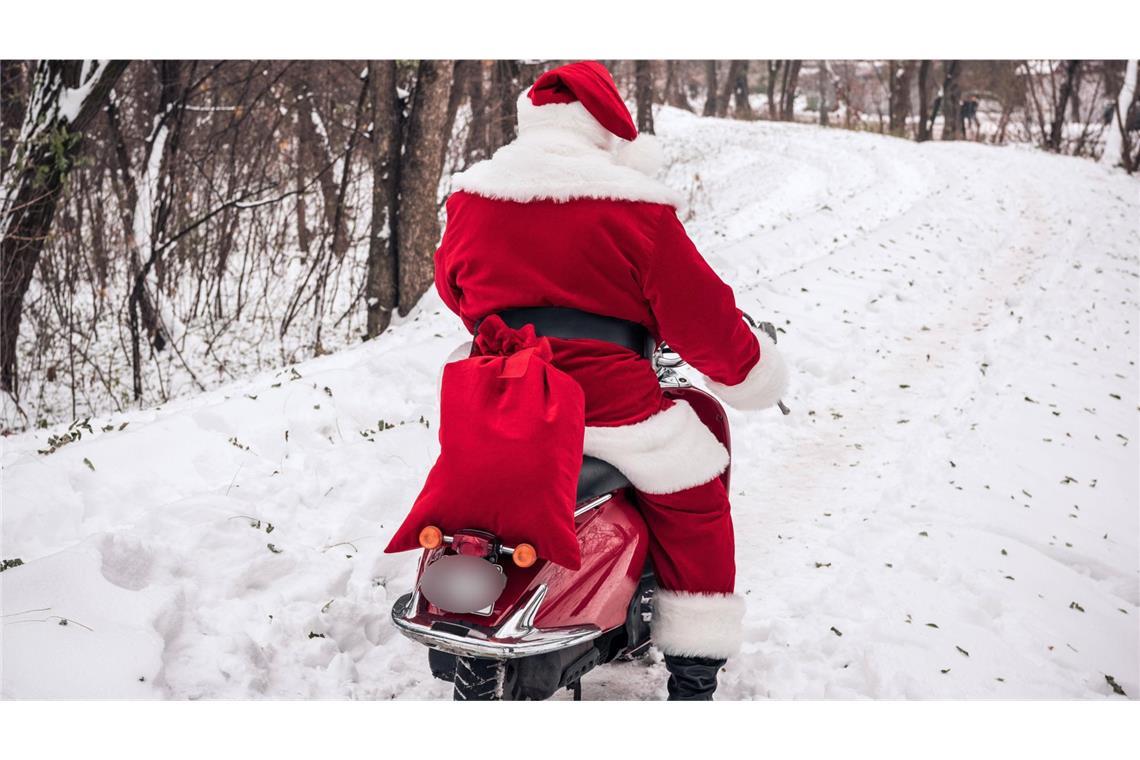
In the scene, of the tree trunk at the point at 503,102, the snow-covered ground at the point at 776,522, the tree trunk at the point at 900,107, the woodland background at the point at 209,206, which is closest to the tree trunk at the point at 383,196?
the woodland background at the point at 209,206

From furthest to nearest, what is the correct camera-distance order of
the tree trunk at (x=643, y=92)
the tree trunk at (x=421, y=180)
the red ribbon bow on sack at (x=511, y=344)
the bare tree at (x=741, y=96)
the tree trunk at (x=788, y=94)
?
1. the bare tree at (x=741, y=96)
2. the tree trunk at (x=788, y=94)
3. the tree trunk at (x=643, y=92)
4. the tree trunk at (x=421, y=180)
5. the red ribbon bow on sack at (x=511, y=344)

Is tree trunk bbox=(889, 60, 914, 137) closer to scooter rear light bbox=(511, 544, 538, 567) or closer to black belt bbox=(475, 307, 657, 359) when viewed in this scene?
black belt bbox=(475, 307, 657, 359)

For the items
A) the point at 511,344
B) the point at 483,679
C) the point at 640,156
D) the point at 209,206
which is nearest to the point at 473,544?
the point at 483,679

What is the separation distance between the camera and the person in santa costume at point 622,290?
2387mm

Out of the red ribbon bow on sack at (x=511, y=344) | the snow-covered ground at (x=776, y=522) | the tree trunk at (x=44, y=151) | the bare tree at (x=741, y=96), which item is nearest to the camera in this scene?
the red ribbon bow on sack at (x=511, y=344)

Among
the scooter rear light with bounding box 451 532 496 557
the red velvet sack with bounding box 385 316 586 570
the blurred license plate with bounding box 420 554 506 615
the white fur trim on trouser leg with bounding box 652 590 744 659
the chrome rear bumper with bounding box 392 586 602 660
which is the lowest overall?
the white fur trim on trouser leg with bounding box 652 590 744 659

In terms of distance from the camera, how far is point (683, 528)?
2678mm

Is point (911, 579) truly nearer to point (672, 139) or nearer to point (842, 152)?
point (842, 152)

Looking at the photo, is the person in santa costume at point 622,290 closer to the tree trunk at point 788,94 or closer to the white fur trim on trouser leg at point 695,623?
the white fur trim on trouser leg at point 695,623

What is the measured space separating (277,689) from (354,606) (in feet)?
1.47

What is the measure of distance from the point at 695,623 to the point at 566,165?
1.42m

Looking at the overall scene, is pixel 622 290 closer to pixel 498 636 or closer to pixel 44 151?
pixel 498 636

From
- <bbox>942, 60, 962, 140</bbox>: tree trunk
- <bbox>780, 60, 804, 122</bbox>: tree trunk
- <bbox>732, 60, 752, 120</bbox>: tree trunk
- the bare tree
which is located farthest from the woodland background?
<bbox>732, 60, 752, 120</bbox>: tree trunk

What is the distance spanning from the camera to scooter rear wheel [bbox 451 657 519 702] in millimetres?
2318
